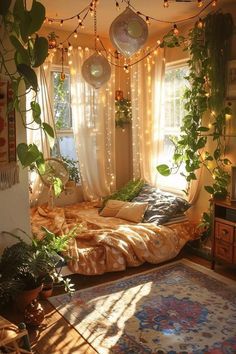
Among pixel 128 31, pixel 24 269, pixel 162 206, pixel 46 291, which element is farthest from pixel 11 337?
pixel 162 206

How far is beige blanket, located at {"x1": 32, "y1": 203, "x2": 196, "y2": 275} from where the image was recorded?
3.07 m

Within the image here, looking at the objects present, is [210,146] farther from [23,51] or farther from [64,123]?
[23,51]

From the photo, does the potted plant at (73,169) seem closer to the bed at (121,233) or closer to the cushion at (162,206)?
the bed at (121,233)

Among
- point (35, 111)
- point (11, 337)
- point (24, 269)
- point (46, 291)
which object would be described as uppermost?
point (35, 111)

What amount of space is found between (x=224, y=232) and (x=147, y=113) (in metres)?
2.01

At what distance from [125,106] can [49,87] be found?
1167 millimetres

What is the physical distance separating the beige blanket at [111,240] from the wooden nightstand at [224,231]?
0.45 metres

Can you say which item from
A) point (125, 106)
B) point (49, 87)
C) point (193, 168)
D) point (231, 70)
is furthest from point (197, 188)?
point (49, 87)

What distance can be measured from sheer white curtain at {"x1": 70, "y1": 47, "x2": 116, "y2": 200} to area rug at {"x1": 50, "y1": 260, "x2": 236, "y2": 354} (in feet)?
5.77

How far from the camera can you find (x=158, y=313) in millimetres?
2562

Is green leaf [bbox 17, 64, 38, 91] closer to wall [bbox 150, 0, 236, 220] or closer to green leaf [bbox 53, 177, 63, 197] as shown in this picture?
green leaf [bbox 53, 177, 63, 197]

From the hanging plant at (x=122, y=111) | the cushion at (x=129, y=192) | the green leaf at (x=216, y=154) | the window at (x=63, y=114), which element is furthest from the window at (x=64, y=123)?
the green leaf at (x=216, y=154)

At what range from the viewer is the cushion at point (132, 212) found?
3801 mm

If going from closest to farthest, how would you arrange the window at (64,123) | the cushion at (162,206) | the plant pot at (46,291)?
the plant pot at (46,291)
the cushion at (162,206)
the window at (64,123)
